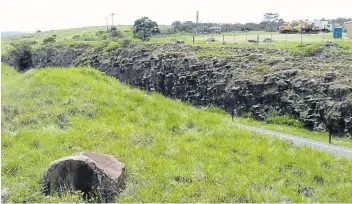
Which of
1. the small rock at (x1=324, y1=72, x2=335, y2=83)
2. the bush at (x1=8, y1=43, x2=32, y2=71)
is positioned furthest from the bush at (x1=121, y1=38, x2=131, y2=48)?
the small rock at (x1=324, y1=72, x2=335, y2=83)

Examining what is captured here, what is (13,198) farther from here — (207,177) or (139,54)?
(139,54)

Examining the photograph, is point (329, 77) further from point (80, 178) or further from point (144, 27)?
point (144, 27)

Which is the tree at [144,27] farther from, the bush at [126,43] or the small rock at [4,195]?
the small rock at [4,195]

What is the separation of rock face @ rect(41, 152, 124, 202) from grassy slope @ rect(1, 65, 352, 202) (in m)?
0.36

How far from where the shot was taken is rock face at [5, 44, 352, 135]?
3052 centimetres

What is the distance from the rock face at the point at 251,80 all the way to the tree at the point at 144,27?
55.0 ft

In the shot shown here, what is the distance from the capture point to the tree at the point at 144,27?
73.6m

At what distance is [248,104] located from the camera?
3666 cm

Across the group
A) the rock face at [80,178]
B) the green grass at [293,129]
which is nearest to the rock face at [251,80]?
the green grass at [293,129]

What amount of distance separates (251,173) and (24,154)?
6704 mm

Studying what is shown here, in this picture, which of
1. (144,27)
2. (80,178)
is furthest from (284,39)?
(80,178)

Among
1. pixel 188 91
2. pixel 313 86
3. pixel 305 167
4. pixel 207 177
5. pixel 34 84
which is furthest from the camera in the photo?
pixel 188 91

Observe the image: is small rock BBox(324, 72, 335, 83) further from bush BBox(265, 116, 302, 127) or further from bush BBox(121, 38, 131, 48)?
bush BBox(121, 38, 131, 48)

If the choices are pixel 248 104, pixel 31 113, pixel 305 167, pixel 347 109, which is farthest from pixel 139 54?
pixel 305 167
